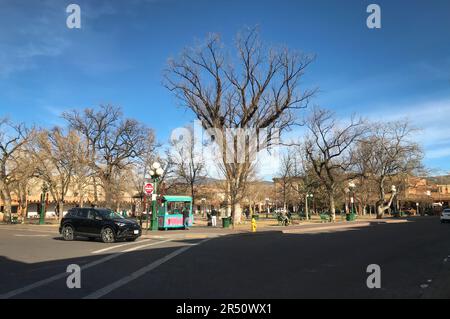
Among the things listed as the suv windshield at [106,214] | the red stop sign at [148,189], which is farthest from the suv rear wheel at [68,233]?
the red stop sign at [148,189]

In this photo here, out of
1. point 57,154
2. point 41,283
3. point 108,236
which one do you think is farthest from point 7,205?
point 41,283

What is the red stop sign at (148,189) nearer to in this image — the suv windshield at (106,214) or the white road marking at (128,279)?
the suv windshield at (106,214)

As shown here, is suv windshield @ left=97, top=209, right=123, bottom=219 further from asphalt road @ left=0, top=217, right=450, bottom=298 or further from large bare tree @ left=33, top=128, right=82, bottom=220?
large bare tree @ left=33, top=128, right=82, bottom=220

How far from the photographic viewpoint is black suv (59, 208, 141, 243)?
1936 cm

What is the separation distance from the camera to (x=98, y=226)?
64.5ft

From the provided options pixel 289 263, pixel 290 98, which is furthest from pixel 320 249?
pixel 290 98

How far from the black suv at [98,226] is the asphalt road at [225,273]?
3531 mm

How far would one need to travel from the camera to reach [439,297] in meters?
7.68

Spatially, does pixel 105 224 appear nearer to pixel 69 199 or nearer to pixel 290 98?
pixel 290 98

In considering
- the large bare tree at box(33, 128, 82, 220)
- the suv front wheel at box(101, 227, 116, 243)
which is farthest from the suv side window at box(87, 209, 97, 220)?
the large bare tree at box(33, 128, 82, 220)

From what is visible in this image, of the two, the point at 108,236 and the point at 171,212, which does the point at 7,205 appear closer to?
the point at 171,212

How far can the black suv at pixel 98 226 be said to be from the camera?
19359 millimetres

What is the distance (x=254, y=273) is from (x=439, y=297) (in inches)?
166

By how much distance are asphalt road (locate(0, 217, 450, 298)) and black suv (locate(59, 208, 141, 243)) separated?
3531mm
